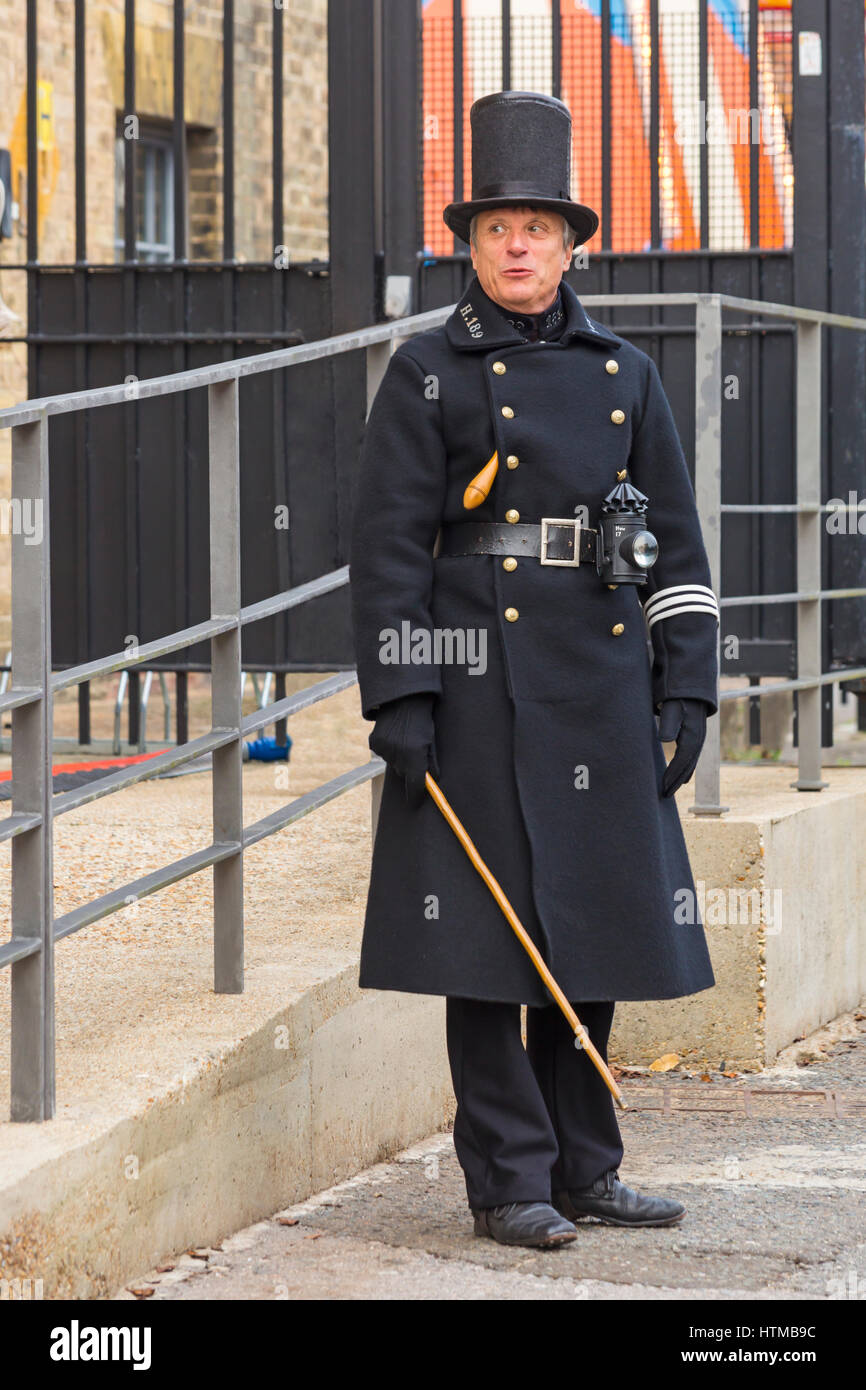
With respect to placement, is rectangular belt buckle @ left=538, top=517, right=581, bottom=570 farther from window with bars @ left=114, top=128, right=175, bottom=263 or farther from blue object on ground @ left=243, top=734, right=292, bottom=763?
window with bars @ left=114, top=128, right=175, bottom=263

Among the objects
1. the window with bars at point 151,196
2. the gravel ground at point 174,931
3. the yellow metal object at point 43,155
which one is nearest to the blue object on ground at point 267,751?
the gravel ground at point 174,931

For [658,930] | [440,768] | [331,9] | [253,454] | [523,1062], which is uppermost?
[331,9]

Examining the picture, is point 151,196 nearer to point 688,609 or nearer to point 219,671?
point 219,671

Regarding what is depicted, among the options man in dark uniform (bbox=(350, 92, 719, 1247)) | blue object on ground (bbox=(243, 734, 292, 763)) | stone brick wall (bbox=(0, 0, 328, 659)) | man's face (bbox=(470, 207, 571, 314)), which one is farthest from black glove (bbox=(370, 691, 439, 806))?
stone brick wall (bbox=(0, 0, 328, 659))

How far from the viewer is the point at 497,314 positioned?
3.47m

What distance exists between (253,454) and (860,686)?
7.16 ft

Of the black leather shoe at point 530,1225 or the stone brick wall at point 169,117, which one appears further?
the stone brick wall at point 169,117

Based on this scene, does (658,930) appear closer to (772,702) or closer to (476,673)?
(476,673)

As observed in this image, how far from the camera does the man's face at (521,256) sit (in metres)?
3.45

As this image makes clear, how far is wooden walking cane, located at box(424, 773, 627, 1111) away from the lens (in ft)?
11.0

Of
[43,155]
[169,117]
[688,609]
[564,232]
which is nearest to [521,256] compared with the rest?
[564,232]

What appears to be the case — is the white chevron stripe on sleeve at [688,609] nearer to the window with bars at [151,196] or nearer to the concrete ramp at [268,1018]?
the concrete ramp at [268,1018]
